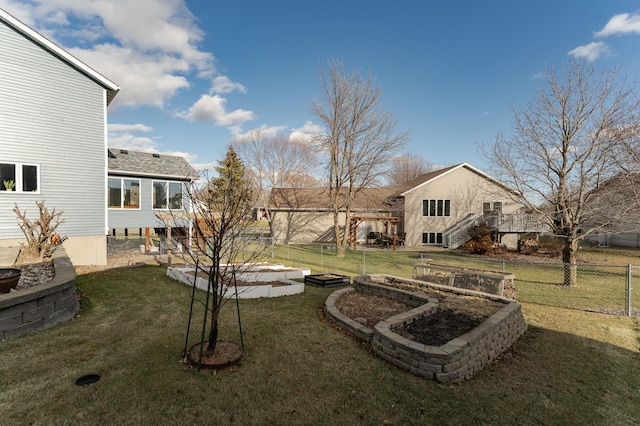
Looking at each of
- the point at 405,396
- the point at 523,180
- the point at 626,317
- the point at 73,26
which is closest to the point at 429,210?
the point at 523,180

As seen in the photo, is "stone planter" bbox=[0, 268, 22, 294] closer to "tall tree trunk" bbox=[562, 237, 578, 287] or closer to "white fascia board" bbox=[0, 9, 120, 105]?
"white fascia board" bbox=[0, 9, 120, 105]

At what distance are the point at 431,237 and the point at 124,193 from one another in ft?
71.9

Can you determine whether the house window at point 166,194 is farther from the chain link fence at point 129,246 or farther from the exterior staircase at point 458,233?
the exterior staircase at point 458,233

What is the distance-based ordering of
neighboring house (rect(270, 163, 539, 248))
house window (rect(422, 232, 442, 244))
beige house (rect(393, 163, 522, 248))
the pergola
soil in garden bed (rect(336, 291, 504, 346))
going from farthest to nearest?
house window (rect(422, 232, 442, 244)) < beige house (rect(393, 163, 522, 248)) < neighboring house (rect(270, 163, 539, 248)) < the pergola < soil in garden bed (rect(336, 291, 504, 346))

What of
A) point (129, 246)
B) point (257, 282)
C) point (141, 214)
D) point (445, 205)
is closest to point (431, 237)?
point (445, 205)

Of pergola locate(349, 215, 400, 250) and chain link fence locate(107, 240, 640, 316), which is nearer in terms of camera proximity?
chain link fence locate(107, 240, 640, 316)

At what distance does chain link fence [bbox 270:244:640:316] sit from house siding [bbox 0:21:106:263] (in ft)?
31.0

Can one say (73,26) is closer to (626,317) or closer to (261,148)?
(261,148)

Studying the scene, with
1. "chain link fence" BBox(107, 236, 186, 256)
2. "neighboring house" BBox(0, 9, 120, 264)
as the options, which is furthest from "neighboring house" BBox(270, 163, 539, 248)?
"neighboring house" BBox(0, 9, 120, 264)

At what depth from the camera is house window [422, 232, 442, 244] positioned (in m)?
25.8

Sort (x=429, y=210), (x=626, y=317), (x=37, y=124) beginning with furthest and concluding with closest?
(x=429, y=210), (x=37, y=124), (x=626, y=317)

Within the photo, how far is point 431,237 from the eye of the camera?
25922 mm

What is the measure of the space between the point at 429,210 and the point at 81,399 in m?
25.0

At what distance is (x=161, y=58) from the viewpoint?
1927 centimetres
